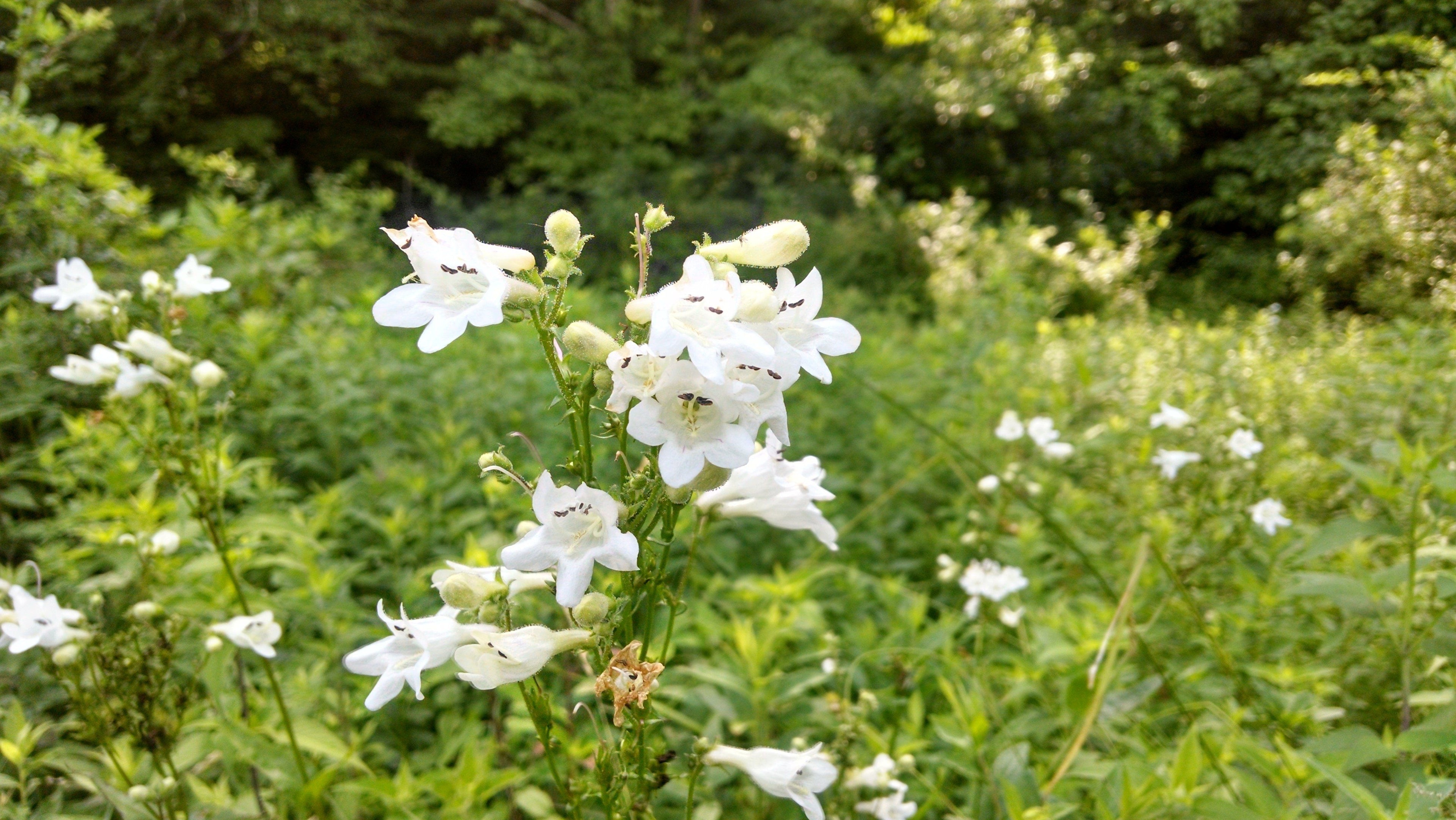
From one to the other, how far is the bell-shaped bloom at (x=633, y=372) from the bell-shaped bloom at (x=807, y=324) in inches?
5.6

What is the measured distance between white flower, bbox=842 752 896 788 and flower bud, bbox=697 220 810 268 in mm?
1033

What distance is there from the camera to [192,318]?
11.2 feet

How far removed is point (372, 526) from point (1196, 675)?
8.18 ft

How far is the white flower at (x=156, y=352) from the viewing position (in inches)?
60.6

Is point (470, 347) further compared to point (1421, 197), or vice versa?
point (470, 347)

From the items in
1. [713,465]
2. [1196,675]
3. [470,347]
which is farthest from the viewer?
[470,347]

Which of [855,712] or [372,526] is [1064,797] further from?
[372,526]

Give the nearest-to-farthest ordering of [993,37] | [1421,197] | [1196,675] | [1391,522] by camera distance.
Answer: [1391,522]
[1196,675]
[1421,197]
[993,37]

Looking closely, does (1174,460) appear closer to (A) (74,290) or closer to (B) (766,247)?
(B) (766,247)

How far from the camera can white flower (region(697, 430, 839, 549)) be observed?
992 mm

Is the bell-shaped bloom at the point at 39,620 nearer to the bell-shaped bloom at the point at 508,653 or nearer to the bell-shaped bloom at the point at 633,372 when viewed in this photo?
the bell-shaped bloom at the point at 508,653

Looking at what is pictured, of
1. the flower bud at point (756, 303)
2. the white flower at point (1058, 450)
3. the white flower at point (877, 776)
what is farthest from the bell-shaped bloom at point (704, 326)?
the white flower at point (1058, 450)

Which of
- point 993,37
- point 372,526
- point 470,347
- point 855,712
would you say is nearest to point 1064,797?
point 855,712

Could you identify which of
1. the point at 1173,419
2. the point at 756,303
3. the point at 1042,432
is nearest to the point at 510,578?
the point at 756,303
